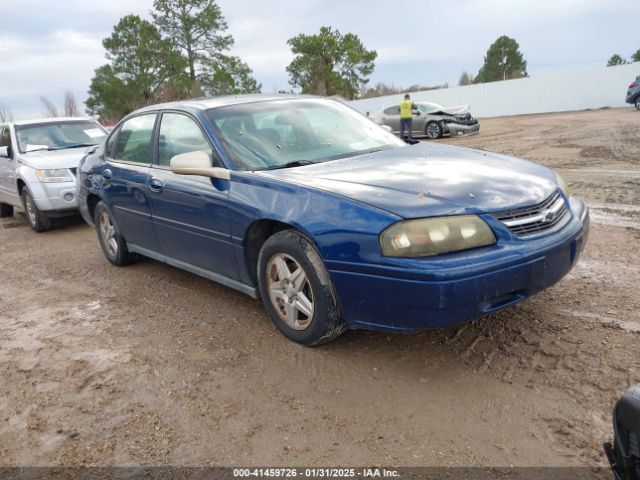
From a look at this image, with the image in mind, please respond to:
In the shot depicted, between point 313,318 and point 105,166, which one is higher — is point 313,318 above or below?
below

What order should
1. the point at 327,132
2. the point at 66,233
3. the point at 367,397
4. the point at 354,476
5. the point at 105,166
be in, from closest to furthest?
the point at 354,476 → the point at 367,397 → the point at 327,132 → the point at 105,166 → the point at 66,233

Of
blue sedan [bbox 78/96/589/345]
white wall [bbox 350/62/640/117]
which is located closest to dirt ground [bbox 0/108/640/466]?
blue sedan [bbox 78/96/589/345]

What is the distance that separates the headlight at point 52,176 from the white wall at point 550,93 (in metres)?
22.6

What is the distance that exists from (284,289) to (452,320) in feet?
3.53

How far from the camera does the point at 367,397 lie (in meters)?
2.79

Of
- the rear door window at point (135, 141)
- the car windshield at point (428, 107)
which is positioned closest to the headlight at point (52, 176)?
the rear door window at point (135, 141)

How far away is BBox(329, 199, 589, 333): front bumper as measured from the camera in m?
2.62

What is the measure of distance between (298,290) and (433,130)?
1676cm

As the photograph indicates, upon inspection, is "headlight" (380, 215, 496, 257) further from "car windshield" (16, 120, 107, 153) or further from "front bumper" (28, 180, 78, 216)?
"car windshield" (16, 120, 107, 153)

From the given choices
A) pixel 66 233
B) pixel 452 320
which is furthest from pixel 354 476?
pixel 66 233

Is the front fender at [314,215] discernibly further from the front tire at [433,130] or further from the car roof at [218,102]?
the front tire at [433,130]

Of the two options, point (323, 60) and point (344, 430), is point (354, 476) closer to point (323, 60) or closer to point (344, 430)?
point (344, 430)

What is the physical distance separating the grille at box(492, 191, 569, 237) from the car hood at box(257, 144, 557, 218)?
0.04 m

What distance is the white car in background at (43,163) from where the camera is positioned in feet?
24.6
